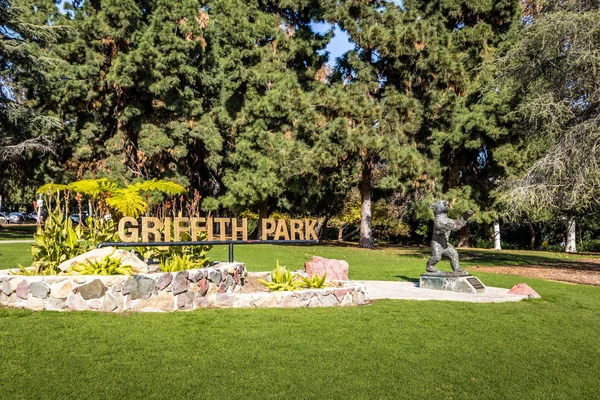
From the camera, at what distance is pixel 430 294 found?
9.33m

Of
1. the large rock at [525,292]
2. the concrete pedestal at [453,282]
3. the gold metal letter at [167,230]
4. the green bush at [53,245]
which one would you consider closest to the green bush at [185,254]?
the gold metal letter at [167,230]

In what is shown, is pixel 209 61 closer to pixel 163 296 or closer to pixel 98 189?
pixel 98 189

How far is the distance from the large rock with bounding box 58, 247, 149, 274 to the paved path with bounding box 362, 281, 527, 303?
13.0ft

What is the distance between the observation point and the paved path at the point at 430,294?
8781mm

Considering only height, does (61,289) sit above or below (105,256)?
below

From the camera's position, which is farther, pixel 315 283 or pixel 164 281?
pixel 315 283

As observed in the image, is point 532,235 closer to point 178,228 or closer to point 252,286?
point 252,286

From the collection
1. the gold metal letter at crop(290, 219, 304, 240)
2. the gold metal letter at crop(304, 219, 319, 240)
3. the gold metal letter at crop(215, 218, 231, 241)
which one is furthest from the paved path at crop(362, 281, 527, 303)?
the gold metal letter at crop(215, 218, 231, 241)

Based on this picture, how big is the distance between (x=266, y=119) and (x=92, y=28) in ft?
30.4

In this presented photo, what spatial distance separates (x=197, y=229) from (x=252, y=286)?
4.83 ft

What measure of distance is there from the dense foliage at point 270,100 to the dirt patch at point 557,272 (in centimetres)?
502

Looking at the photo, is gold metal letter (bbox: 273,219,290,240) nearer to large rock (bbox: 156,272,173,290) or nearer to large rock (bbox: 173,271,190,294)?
large rock (bbox: 173,271,190,294)

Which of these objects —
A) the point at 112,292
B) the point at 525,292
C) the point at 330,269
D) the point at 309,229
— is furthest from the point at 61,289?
the point at 525,292

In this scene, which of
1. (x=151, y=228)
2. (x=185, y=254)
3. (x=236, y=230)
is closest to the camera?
(x=151, y=228)
